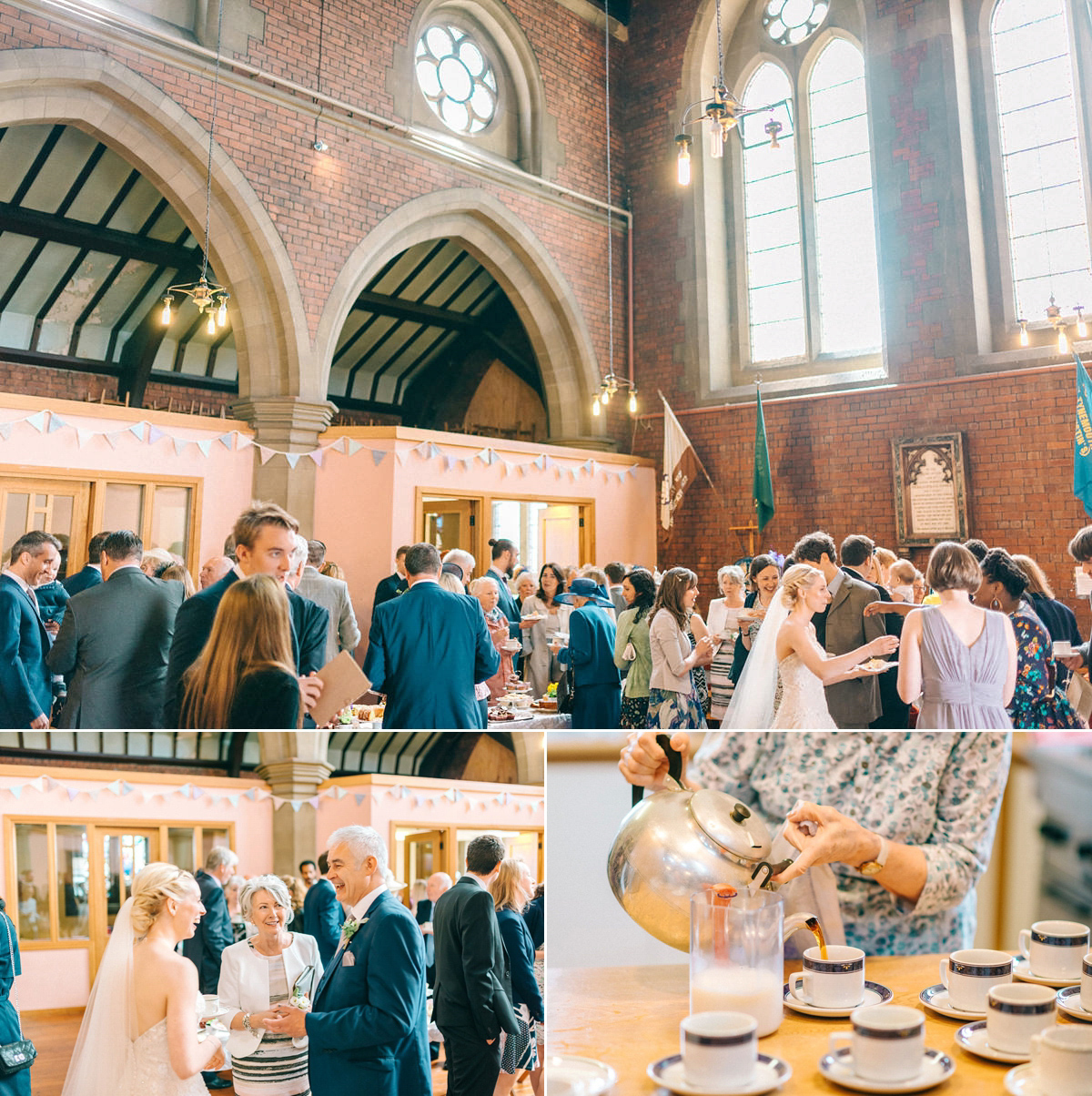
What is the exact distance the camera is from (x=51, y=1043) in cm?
131

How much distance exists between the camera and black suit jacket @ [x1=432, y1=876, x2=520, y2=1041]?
1.36 m

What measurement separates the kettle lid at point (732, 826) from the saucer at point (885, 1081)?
23 cm

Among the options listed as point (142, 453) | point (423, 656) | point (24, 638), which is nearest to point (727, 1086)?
point (423, 656)

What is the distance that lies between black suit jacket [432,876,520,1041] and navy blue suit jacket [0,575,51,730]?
2549mm

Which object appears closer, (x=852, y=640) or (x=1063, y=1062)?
(x=1063, y=1062)

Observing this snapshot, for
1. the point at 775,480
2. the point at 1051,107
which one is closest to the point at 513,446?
the point at 775,480

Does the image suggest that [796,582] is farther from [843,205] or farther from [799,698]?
[843,205]

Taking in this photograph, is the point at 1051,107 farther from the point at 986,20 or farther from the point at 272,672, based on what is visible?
the point at 272,672

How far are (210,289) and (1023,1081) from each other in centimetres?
758

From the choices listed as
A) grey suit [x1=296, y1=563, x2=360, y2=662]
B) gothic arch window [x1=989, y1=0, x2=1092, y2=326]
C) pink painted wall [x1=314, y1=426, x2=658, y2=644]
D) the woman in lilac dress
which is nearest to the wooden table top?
the woman in lilac dress

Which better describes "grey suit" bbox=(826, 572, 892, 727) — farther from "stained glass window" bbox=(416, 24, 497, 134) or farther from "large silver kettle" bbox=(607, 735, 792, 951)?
"stained glass window" bbox=(416, 24, 497, 134)

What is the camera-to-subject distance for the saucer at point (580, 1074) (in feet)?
3.56

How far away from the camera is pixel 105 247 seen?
33.8 ft

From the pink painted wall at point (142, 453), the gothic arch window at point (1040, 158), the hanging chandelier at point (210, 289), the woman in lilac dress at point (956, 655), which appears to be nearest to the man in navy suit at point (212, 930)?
the woman in lilac dress at point (956, 655)
